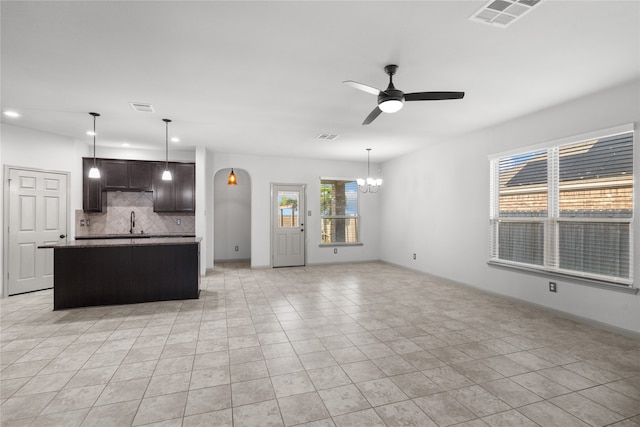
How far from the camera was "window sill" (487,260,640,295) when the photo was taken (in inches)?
136

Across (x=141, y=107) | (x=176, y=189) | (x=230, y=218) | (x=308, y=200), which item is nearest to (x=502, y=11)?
(x=141, y=107)

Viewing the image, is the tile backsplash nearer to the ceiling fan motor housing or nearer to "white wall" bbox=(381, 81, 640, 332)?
"white wall" bbox=(381, 81, 640, 332)

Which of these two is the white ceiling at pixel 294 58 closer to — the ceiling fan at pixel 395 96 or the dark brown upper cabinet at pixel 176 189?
the ceiling fan at pixel 395 96

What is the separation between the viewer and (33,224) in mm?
5406

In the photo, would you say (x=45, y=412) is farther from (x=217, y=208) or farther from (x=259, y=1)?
(x=217, y=208)

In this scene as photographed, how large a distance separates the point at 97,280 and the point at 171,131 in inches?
103

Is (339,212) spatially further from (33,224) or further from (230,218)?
(33,224)

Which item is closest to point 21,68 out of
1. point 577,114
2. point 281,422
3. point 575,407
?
point 281,422

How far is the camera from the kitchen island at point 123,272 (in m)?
4.38

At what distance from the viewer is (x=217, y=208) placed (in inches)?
338

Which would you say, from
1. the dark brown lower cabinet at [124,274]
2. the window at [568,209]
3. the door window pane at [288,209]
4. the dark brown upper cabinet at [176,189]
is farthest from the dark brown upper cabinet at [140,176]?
the window at [568,209]

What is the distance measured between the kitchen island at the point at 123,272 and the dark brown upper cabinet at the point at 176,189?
2.15 metres

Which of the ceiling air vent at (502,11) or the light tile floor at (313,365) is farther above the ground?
the ceiling air vent at (502,11)

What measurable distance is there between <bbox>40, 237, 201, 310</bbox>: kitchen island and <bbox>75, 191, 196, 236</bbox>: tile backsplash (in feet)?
6.93
